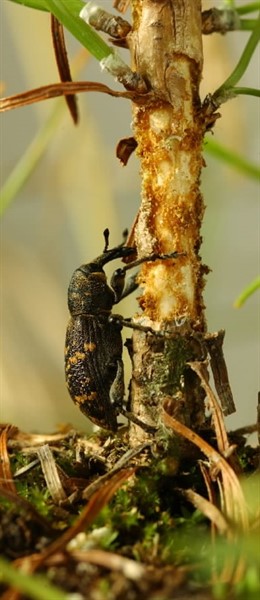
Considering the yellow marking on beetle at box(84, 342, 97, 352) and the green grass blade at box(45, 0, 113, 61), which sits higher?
the green grass blade at box(45, 0, 113, 61)

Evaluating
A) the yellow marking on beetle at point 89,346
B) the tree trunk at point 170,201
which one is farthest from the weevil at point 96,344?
the tree trunk at point 170,201

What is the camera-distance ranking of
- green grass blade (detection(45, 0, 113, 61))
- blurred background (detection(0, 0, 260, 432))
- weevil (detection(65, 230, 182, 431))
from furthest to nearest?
blurred background (detection(0, 0, 260, 432)), weevil (detection(65, 230, 182, 431)), green grass blade (detection(45, 0, 113, 61))

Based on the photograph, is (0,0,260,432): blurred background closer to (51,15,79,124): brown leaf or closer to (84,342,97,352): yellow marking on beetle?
(84,342,97,352): yellow marking on beetle

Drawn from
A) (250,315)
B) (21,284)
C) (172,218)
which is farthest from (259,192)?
(172,218)

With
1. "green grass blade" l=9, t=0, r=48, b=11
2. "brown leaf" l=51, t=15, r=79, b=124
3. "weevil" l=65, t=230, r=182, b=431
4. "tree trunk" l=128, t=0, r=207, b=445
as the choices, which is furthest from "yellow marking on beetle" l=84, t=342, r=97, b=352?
"green grass blade" l=9, t=0, r=48, b=11

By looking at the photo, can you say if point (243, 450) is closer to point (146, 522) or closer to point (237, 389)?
point (146, 522)

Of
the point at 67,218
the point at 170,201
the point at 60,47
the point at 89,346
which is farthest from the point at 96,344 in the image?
the point at 67,218
